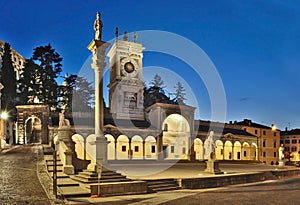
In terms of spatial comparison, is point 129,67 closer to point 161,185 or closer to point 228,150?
point 228,150

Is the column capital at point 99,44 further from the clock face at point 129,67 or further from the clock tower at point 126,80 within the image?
the clock face at point 129,67

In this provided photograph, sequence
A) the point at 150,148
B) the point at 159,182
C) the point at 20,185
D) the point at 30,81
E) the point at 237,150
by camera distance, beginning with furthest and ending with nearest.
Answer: the point at 237,150
the point at 30,81
the point at 150,148
the point at 159,182
the point at 20,185

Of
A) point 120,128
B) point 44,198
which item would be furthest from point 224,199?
point 120,128

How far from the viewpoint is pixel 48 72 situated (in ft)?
168

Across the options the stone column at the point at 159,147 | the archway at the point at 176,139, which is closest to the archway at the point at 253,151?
the archway at the point at 176,139

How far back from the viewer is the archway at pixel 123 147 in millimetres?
42250

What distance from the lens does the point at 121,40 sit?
187 ft

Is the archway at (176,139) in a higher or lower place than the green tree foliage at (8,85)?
lower

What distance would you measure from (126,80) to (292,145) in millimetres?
51481

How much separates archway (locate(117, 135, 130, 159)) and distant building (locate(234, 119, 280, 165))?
30429mm

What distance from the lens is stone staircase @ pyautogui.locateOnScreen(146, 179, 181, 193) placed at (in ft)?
50.4

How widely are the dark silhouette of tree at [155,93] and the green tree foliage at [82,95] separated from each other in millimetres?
13988

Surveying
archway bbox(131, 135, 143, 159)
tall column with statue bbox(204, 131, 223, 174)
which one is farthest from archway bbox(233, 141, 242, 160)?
tall column with statue bbox(204, 131, 223, 174)

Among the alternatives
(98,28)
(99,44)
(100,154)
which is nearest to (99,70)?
(99,44)
